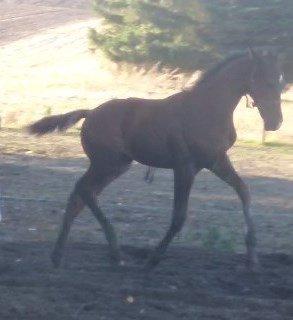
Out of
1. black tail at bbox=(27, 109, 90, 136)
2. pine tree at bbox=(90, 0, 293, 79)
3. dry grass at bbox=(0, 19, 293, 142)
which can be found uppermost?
black tail at bbox=(27, 109, 90, 136)

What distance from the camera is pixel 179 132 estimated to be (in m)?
8.95

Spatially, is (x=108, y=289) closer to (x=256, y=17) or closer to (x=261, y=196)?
(x=261, y=196)

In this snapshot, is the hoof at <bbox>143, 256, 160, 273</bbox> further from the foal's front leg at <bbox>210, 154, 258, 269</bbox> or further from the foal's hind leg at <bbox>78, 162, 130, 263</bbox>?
the foal's front leg at <bbox>210, 154, 258, 269</bbox>

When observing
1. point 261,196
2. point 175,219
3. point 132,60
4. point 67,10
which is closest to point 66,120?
point 175,219

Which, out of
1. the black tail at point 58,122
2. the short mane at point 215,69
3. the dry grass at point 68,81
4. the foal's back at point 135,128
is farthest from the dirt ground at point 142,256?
the dry grass at point 68,81

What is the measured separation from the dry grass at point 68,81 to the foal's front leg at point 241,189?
640 inches

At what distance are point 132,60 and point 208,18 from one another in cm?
378

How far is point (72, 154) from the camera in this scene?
69.3 feet

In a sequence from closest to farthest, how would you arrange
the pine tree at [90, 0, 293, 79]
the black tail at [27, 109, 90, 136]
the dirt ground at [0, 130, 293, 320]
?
1. the dirt ground at [0, 130, 293, 320]
2. the black tail at [27, 109, 90, 136]
3. the pine tree at [90, 0, 293, 79]

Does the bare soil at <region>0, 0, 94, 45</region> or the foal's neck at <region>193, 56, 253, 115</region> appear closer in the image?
the foal's neck at <region>193, 56, 253, 115</region>

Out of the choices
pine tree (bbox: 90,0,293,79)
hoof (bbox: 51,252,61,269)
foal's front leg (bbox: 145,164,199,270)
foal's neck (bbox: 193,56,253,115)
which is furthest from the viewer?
pine tree (bbox: 90,0,293,79)

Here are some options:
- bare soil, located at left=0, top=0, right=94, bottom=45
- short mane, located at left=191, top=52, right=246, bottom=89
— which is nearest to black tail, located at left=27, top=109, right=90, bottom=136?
short mane, located at left=191, top=52, right=246, bottom=89

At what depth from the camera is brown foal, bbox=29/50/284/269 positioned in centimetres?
889

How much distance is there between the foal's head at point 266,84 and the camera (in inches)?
359
